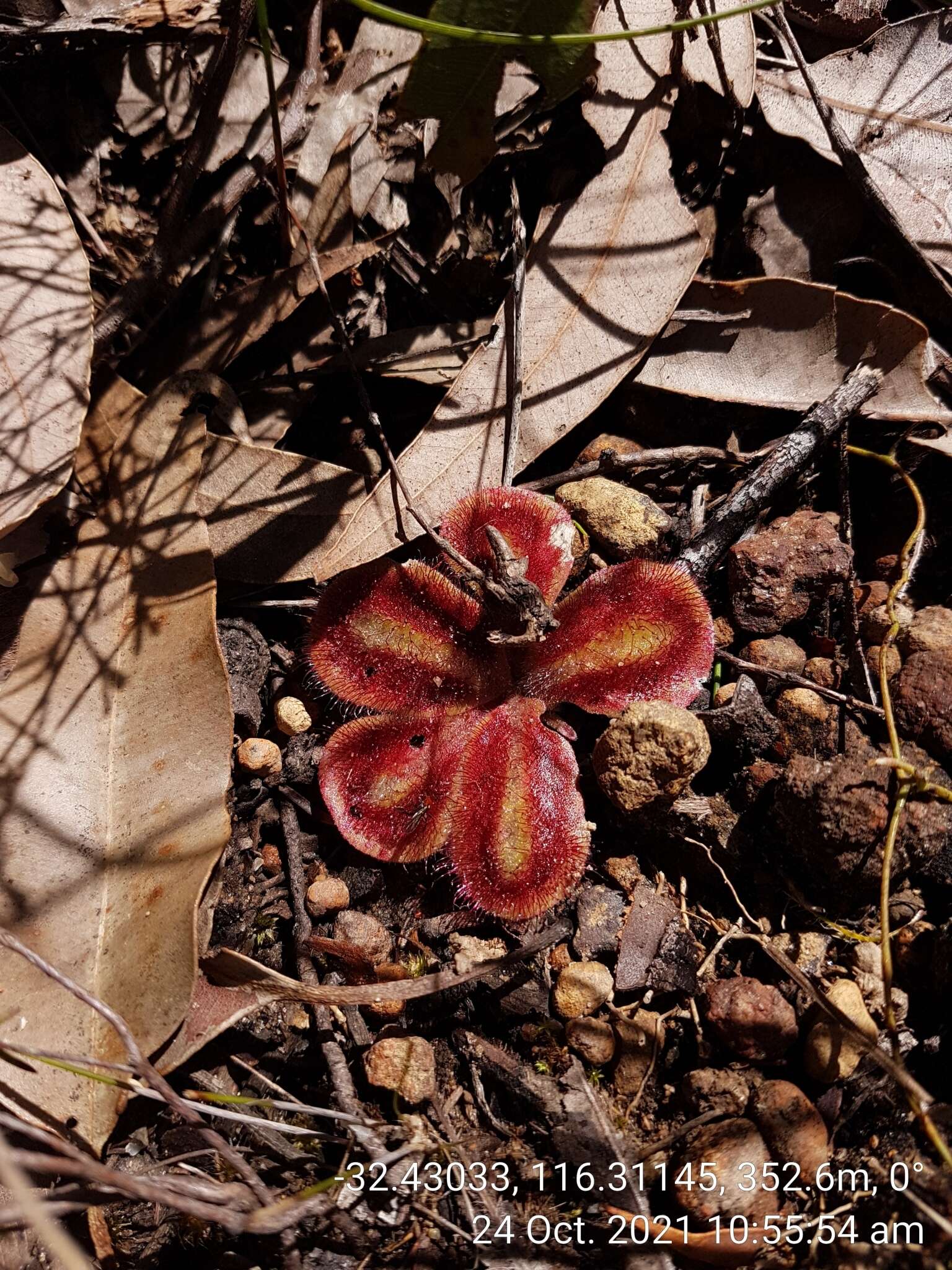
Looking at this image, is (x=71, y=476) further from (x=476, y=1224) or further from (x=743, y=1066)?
(x=743, y=1066)

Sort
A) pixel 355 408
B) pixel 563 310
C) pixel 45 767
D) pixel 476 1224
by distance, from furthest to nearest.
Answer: pixel 355 408 → pixel 563 310 → pixel 45 767 → pixel 476 1224

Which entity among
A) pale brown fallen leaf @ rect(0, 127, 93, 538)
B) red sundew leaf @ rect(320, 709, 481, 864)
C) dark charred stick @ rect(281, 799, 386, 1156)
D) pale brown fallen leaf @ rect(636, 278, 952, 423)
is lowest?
dark charred stick @ rect(281, 799, 386, 1156)

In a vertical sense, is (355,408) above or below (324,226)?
below

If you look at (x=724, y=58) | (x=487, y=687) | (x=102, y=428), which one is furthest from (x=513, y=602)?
(x=724, y=58)

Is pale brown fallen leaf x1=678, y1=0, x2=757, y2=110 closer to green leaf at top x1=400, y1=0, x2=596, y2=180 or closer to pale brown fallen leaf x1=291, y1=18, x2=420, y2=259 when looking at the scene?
green leaf at top x1=400, y1=0, x2=596, y2=180

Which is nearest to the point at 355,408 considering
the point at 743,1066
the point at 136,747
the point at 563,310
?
the point at 563,310

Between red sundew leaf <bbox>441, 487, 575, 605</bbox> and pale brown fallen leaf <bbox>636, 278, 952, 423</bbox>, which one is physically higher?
pale brown fallen leaf <bbox>636, 278, 952, 423</bbox>

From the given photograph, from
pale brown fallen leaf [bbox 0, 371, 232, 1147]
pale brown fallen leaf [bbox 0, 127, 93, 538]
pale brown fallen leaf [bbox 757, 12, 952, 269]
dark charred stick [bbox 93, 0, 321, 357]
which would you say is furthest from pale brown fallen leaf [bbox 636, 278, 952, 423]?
pale brown fallen leaf [bbox 0, 127, 93, 538]
